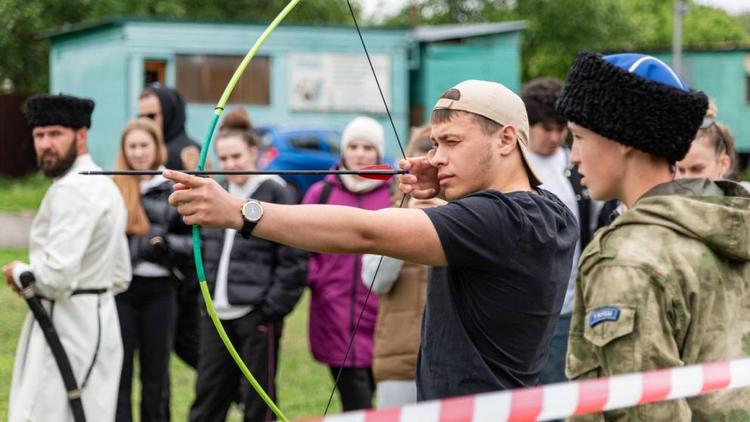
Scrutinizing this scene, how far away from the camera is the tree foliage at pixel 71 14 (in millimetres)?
16970

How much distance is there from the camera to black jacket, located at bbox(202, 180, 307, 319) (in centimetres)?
578

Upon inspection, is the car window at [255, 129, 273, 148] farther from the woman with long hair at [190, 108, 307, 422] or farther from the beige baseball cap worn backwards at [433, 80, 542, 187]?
the beige baseball cap worn backwards at [433, 80, 542, 187]

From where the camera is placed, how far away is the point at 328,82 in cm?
2197

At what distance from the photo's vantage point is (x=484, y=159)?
2.97 meters

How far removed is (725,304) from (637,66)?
0.59 m

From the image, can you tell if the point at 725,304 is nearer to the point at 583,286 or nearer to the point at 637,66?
the point at 583,286

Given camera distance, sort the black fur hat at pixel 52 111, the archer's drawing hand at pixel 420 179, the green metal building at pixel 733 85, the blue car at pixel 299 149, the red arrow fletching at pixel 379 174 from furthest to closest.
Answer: the green metal building at pixel 733 85
the blue car at pixel 299 149
the black fur hat at pixel 52 111
the archer's drawing hand at pixel 420 179
the red arrow fletching at pixel 379 174

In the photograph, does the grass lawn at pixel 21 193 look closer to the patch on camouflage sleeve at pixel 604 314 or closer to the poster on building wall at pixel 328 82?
the poster on building wall at pixel 328 82

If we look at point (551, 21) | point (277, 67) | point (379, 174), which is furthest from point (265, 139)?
point (551, 21)

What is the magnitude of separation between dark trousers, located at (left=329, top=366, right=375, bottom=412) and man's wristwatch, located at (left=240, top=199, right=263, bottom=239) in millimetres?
3387

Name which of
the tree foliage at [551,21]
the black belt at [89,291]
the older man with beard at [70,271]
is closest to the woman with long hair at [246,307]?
the older man with beard at [70,271]

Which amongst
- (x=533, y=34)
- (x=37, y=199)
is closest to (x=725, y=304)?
(x=37, y=199)

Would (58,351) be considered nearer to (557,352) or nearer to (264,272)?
(264,272)

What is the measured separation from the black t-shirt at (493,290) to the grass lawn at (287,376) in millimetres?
4159
